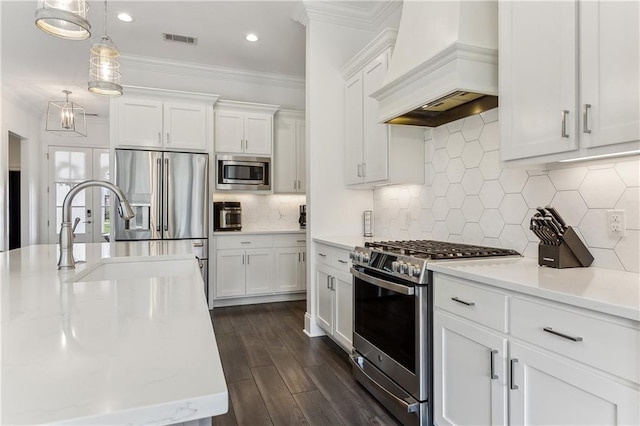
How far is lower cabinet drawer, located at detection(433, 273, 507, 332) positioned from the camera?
1.53m

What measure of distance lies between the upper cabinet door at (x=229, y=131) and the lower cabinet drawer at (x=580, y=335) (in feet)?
13.2

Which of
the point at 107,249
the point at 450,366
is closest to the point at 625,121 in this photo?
the point at 450,366

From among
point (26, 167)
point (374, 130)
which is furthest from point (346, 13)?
point (26, 167)

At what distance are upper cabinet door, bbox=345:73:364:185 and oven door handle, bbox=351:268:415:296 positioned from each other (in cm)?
111

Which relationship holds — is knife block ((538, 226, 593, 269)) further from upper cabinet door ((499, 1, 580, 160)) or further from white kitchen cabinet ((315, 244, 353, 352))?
white kitchen cabinet ((315, 244, 353, 352))

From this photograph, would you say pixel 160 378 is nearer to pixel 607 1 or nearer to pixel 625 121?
pixel 625 121

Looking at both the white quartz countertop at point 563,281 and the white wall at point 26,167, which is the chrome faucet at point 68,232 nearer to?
the white quartz countertop at point 563,281

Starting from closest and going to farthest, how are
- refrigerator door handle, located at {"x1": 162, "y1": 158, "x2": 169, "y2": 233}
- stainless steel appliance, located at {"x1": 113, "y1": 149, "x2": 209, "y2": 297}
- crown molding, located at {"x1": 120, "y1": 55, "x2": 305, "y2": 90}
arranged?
stainless steel appliance, located at {"x1": 113, "y1": 149, "x2": 209, "y2": 297}, refrigerator door handle, located at {"x1": 162, "y1": 158, "x2": 169, "y2": 233}, crown molding, located at {"x1": 120, "y1": 55, "x2": 305, "y2": 90}

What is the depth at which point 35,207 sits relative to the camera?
720 cm

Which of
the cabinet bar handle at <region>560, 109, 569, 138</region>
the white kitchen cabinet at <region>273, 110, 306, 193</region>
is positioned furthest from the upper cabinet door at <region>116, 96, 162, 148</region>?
the cabinet bar handle at <region>560, 109, 569, 138</region>

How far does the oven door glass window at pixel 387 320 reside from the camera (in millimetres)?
2031

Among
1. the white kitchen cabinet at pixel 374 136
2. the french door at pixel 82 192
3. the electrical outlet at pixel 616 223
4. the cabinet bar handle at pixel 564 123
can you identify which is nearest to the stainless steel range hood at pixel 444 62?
the white kitchen cabinet at pixel 374 136

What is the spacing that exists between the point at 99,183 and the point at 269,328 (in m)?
2.44

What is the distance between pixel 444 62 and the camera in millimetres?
2150
